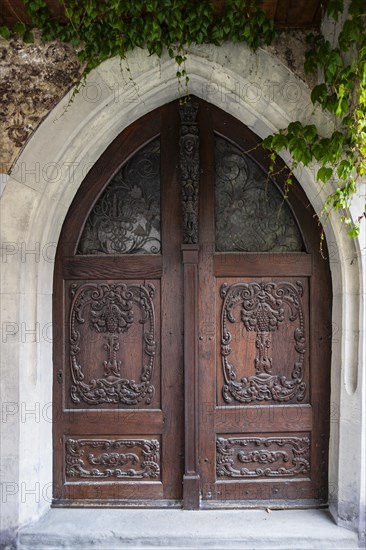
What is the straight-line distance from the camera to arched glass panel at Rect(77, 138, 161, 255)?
3.35 metres

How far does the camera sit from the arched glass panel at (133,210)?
132 inches

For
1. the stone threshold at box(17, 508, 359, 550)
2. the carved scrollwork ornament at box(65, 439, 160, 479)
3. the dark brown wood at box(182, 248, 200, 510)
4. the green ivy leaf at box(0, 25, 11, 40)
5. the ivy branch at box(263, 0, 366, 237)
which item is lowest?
the stone threshold at box(17, 508, 359, 550)

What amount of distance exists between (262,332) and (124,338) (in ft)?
2.69

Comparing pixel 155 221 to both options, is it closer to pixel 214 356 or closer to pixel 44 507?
pixel 214 356

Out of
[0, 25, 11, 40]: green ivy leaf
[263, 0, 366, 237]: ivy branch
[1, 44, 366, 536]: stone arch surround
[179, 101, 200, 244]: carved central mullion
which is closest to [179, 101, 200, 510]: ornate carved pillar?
[179, 101, 200, 244]: carved central mullion

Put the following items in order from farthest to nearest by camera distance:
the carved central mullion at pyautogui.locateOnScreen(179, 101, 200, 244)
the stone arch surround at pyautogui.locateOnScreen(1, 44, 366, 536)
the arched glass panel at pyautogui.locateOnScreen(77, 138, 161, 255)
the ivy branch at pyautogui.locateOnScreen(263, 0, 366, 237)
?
the arched glass panel at pyautogui.locateOnScreen(77, 138, 161, 255)
the carved central mullion at pyautogui.locateOnScreen(179, 101, 200, 244)
the stone arch surround at pyautogui.locateOnScreen(1, 44, 366, 536)
the ivy branch at pyautogui.locateOnScreen(263, 0, 366, 237)

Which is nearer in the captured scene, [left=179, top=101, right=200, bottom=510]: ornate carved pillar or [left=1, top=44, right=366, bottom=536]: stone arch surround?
[left=1, top=44, right=366, bottom=536]: stone arch surround

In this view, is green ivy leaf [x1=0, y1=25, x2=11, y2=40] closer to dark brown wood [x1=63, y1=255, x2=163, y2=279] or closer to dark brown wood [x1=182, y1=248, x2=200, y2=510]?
dark brown wood [x1=63, y1=255, x2=163, y2=279]

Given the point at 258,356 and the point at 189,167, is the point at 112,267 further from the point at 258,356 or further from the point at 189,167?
the point at 258,356

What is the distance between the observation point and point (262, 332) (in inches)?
130

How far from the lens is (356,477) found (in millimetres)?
3012

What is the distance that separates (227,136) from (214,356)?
4.29ft

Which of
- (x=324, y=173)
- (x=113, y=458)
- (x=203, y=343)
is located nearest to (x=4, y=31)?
(x=324, y=173)

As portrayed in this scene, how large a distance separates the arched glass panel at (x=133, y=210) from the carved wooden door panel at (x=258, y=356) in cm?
30
